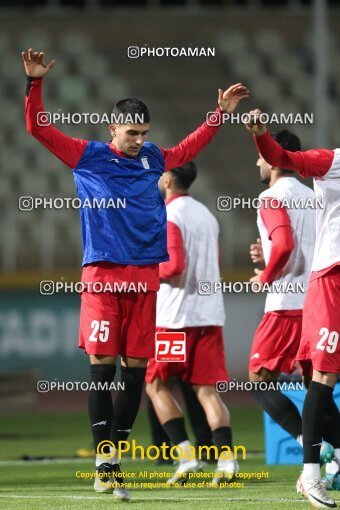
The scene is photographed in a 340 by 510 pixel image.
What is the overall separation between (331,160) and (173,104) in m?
19.9

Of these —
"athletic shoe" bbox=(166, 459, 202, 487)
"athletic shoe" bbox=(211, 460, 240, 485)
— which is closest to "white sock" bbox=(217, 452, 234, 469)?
"athletic shoe" bbox=(211, 460, 240, 485)

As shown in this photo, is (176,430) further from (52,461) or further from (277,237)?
(52,461)

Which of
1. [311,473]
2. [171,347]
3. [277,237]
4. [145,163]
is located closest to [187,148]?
[145,163]

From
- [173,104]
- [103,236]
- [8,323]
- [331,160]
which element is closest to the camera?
[331,160]

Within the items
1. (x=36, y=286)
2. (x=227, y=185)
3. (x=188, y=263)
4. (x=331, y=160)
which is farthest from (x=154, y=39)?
(x=331, y=160)

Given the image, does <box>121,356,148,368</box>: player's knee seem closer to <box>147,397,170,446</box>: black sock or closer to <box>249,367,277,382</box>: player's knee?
<box>249,367,277,382</box>: player's knee

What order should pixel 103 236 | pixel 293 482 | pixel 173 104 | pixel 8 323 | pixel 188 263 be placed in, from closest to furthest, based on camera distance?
pixel 103 236
pixel 293 482
pixel 188 263
pixel 8 323
pixel 173 104

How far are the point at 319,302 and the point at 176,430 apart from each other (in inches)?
96.4

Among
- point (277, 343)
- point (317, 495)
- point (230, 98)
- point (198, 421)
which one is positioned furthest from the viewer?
point (198, 421)

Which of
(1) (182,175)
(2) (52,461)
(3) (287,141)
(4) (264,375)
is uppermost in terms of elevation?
(3) (287,141)

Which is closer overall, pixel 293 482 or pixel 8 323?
pixel 293 482

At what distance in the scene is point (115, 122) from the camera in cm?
775

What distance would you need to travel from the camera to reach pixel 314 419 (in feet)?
22.6

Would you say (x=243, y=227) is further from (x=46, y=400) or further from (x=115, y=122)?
(x=115, y=122)
